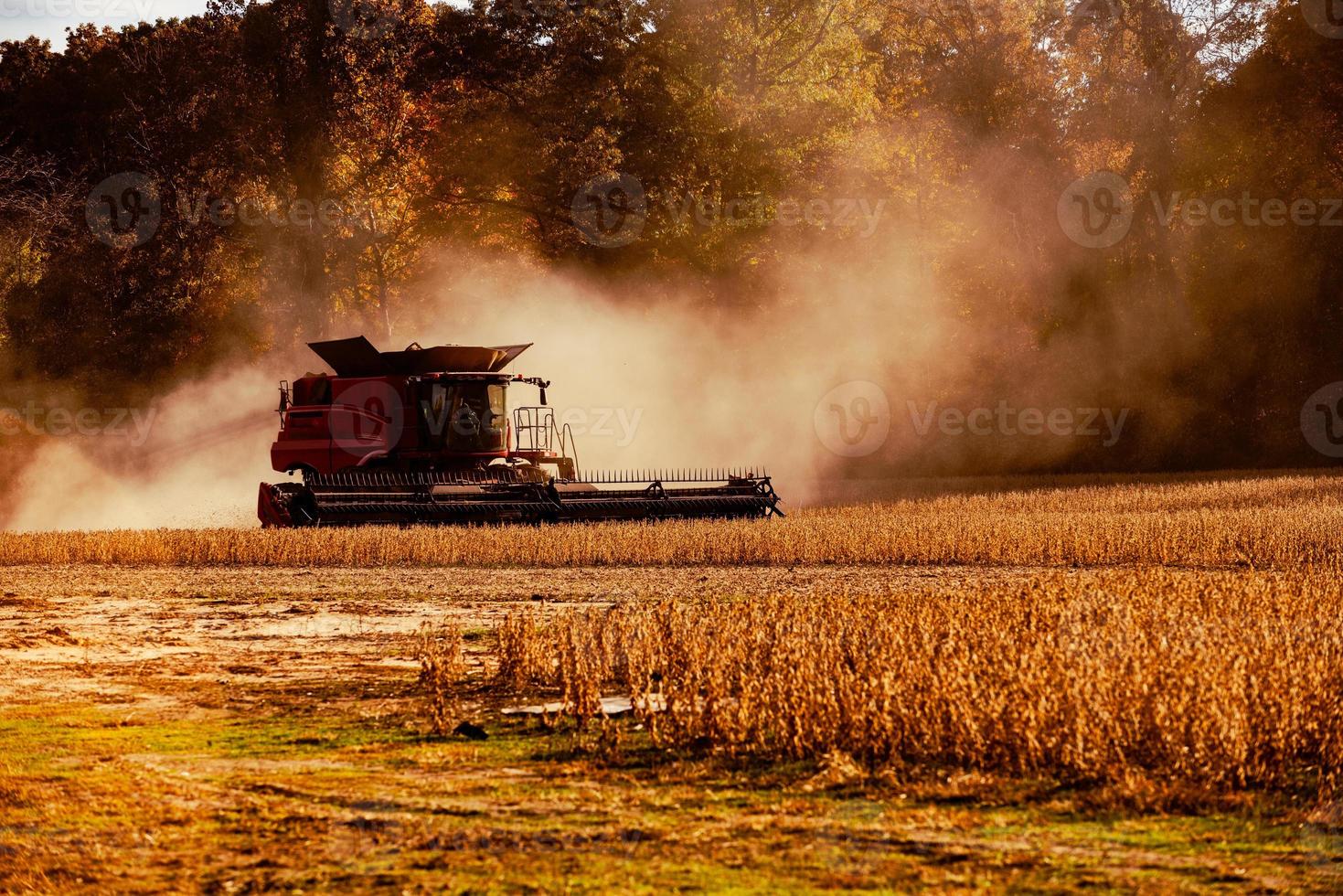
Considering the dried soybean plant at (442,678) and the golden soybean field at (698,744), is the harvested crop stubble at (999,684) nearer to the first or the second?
the golden soybean field at (698,744)

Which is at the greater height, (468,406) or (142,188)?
(142,188)

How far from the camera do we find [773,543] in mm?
18453

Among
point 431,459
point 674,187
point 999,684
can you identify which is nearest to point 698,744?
point 999,684

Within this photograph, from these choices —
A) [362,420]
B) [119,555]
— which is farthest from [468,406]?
[119,555]

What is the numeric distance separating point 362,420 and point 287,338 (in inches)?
684

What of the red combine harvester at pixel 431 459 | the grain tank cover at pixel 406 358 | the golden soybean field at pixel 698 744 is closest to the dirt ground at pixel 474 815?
the golden soybean field at pixel 698 744

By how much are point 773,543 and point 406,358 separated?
8.47 m

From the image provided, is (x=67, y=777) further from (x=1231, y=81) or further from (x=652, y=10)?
(x=1231, y=81)

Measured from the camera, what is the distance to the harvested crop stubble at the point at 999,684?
7.02m

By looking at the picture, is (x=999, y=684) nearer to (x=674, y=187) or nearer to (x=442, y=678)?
(x=442, y=678)

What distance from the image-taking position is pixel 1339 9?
38.2 meters

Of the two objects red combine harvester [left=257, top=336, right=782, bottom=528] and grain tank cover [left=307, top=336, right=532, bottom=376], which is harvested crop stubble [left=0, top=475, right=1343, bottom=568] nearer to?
red combine harvester [left=257, top=336, right=782, bottom=528]

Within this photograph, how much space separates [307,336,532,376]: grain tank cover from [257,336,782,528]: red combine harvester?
2 centimetres

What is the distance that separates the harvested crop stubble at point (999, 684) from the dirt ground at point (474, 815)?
33 centimetres
